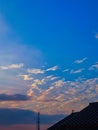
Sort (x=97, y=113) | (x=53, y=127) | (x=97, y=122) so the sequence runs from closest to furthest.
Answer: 1. (x=97, y=122)
2. (x=97, y=113)
3. (x=53, y=127)

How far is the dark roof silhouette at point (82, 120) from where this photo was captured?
4670 cm

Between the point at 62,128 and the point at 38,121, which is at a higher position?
the point at 38,121

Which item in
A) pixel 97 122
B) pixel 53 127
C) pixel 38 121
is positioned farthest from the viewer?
pixel 38 121

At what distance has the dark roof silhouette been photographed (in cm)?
4670

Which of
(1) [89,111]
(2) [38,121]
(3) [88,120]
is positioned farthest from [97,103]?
(2) [38,121]

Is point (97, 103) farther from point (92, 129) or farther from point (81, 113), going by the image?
point (92, 129)

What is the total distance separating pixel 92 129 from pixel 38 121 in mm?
27134

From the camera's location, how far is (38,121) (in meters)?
71.6

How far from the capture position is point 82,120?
158ft

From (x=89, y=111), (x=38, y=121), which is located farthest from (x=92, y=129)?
(x=38, y=121)

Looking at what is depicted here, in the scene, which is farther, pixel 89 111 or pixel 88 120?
pixel 89 111

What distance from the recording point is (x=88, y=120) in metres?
47.2

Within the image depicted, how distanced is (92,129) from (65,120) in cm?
686

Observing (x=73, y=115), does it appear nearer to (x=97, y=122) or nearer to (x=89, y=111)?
(x=89, y=111)
